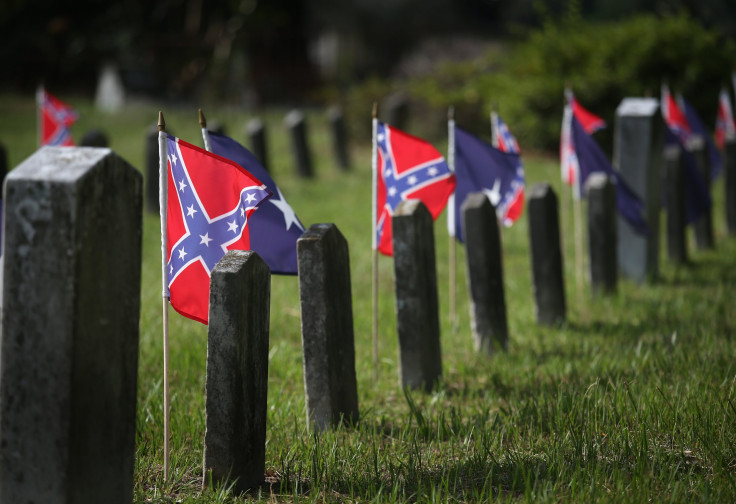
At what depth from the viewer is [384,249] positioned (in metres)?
5.13

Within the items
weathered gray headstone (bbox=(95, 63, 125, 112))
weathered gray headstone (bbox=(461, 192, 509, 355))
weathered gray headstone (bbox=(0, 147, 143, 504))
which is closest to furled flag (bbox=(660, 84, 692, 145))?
weathered gray headstone (bbox=(461, 192, 509, 355))

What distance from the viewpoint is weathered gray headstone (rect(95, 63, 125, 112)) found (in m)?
21.6

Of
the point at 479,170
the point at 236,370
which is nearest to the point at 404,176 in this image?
the point at 479,170

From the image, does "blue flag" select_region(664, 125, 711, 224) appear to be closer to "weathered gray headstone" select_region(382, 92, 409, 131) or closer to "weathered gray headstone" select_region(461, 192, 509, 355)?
"weathered gray headstone" select_region(461, 192, 509, 355)

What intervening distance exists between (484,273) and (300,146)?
845 centimetres

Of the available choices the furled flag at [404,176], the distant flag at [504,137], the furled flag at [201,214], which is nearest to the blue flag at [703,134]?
the distant flag at [504,137]

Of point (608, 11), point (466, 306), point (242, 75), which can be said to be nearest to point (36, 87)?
point (242, 75)

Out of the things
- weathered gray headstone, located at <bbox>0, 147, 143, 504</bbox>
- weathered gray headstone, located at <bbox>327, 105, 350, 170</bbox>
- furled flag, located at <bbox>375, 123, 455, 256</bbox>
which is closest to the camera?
weathered gray headstone, located at <bbox>0, 147, 143, 504</bbox>

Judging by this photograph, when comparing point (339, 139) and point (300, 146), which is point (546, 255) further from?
point (339, 139)

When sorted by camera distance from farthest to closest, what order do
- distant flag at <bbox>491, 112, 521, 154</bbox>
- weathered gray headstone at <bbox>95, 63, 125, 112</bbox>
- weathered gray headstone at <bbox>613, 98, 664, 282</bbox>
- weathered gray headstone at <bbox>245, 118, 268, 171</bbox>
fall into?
weathered gray headstone at <bbox>95, 63, 125, 112</bbox>
weathered gray headstone at <bbox>245, 118, 268, 171</bbox>
weathered gray headstone at <bbox>613, 98, 664, 282</bbox>
distant flag at <bbox>491, 112, 521, 154</bbox>

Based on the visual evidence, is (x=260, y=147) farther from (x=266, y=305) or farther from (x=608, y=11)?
(x=608, y=11)

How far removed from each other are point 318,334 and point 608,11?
22858mm

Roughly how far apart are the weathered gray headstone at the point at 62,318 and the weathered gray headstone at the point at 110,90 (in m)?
19.3

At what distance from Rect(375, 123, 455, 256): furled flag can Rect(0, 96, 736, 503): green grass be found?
3.05 feet
